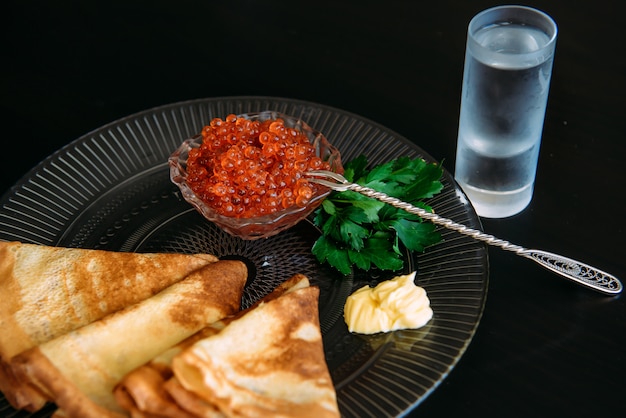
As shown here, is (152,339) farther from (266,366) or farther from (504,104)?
(504,104)

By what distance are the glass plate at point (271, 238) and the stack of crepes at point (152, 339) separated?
0.39ft

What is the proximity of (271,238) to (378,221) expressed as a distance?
0.33m

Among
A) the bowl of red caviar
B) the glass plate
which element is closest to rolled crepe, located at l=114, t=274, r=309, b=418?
the glass plate

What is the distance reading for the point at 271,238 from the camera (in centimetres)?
241

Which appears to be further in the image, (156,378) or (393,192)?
(393,192)

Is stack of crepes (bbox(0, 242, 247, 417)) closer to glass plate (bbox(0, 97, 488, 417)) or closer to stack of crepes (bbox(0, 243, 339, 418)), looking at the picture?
stack of crepes (bbox(0, 243, 339, 418))

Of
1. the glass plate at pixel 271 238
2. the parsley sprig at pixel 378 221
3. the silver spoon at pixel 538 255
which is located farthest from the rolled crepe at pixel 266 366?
the silver spoon at pixel 538 255

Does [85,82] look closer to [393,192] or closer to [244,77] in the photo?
[244,77]

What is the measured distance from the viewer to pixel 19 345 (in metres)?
1.96

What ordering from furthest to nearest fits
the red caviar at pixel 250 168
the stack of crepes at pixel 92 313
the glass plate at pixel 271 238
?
the red caviar at pixel 250 168
the glass plate at pixel 271 238
the stack of crepes at pixel 92 313

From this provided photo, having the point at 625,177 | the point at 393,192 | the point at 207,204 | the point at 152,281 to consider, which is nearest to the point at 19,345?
the point at 152,281

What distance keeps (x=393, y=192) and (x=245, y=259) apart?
478 millimetres

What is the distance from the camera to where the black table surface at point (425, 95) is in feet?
6.73

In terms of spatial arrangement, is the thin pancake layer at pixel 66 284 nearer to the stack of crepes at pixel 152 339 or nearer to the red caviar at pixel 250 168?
the stack of crepes at pixel 152 339
